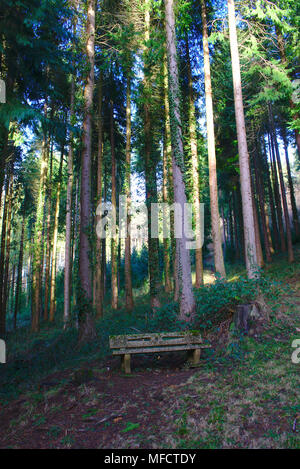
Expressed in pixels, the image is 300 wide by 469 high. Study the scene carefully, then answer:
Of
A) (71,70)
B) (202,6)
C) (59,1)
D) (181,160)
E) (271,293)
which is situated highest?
(202,6)

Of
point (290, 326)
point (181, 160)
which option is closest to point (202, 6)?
point (181, 160)

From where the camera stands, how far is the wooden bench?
6238 mm

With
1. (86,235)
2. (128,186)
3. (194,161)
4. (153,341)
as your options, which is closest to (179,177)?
(86,235)

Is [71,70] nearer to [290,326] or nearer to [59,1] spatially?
[59,1]

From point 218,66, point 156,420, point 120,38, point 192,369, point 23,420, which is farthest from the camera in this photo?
point 218,66

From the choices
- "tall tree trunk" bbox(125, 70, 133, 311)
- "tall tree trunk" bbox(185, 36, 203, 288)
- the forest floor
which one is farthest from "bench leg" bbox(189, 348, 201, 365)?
"tall tree trunk" bbox(125, 70, 133, 311)

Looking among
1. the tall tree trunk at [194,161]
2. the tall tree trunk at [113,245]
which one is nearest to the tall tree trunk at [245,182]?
the tall tree trunk at [194,161]

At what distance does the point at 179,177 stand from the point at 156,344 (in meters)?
4.89

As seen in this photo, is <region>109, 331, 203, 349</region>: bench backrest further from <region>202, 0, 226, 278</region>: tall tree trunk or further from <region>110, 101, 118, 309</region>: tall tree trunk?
<region>110, 101, 118, 309</region>: tall tree trunk

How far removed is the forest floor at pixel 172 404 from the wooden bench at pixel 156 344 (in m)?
0.36

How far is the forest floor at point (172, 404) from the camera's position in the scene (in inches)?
147

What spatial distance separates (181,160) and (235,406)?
21.6ft

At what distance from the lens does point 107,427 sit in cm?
423

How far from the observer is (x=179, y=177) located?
29.0ft
